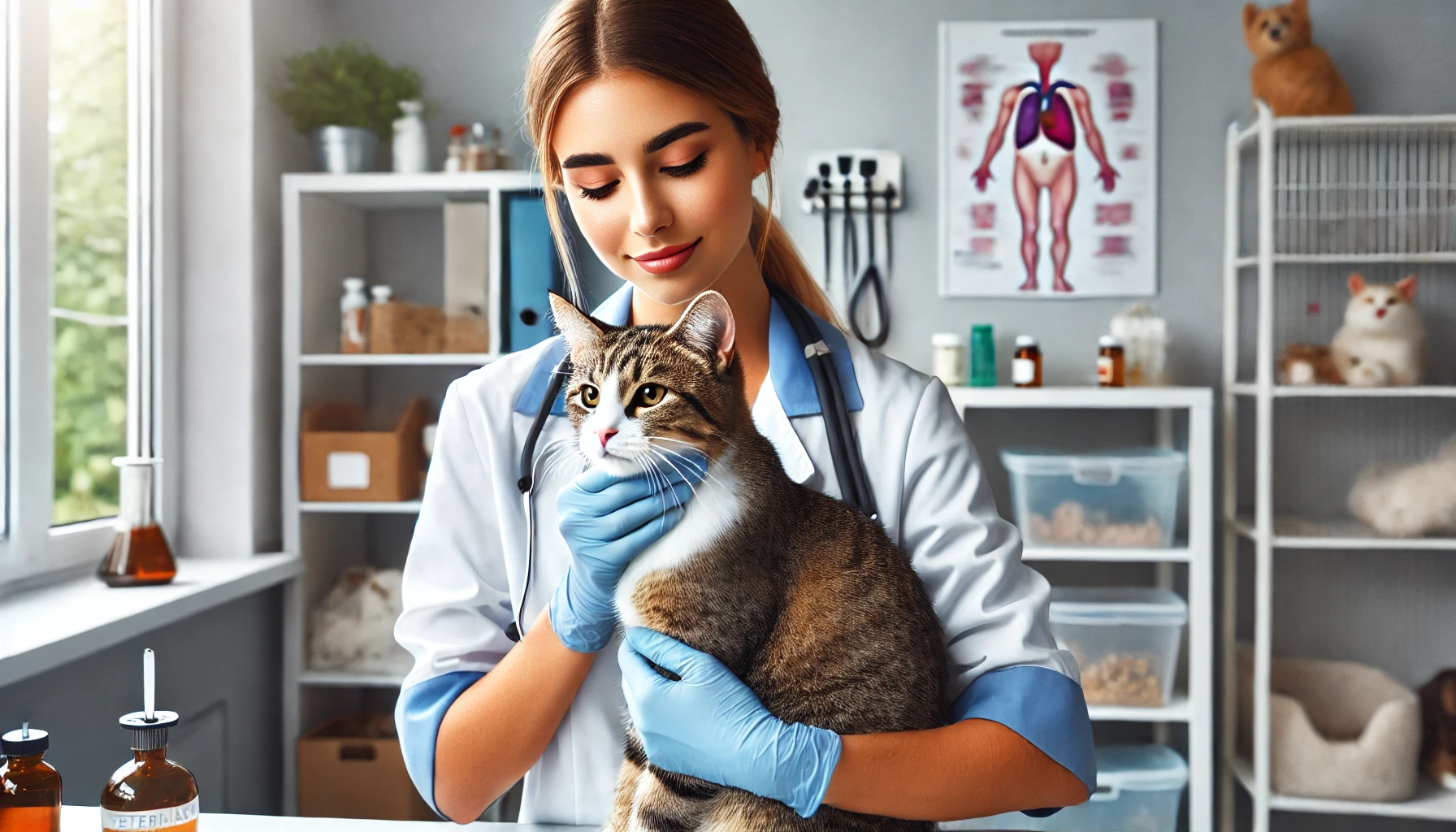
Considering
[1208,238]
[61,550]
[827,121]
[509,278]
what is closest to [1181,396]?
[1208,238]

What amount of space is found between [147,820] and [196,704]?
1644 millimetres

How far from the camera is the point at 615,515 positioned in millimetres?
898

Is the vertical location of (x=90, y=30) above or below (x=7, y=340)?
above

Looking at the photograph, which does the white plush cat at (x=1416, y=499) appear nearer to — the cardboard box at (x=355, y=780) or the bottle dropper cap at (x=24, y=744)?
the cardboard box at (x=355, y=780)

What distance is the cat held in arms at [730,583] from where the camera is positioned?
0.88 metres

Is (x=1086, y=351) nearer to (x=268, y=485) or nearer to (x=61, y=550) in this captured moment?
(x=268, y=485)

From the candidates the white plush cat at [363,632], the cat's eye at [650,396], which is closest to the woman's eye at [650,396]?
the cat's eye at [650,396]

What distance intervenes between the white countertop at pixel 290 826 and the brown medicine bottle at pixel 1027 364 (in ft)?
6.27

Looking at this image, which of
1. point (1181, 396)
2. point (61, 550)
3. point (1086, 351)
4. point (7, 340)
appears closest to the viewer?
point (7, 340)

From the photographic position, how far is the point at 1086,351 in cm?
296

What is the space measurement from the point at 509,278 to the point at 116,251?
0.92m

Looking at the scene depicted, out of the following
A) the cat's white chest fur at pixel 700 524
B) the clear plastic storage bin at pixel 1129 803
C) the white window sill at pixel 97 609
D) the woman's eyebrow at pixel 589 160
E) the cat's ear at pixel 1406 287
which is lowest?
the clear plastic storage bin at pixel 1129 803

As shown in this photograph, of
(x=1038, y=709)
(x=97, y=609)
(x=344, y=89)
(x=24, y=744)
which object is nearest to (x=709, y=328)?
(x=1038, y=709)

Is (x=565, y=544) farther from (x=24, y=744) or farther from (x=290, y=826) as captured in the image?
(x=24, y=744)
